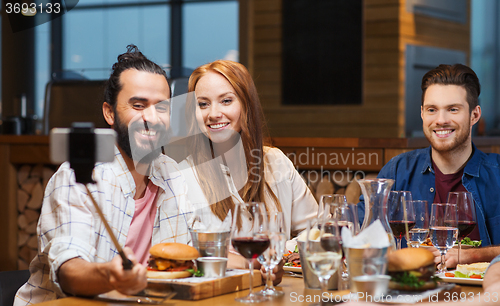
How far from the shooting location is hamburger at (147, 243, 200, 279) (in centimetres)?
140

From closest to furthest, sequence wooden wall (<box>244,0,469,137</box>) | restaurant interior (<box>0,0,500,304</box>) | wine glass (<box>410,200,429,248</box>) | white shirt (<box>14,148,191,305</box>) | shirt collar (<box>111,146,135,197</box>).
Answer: white shirt (<box>14,148,191,305</box>) → wine glass (<box>410,200,429,248</box>) → shirt collar (<box>111,146,135,197</box>) → restaurant interior (<box>0,0,500,304</box>) → wooden wall (<box>244,0,469,137</box>)

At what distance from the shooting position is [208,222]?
1410mm

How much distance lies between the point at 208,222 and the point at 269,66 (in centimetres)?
456

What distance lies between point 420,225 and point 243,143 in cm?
89

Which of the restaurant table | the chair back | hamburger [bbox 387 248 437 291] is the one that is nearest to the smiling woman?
the chair back

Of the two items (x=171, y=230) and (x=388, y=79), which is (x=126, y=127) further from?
(x=388, y=79)

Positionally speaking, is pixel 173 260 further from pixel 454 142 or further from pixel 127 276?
pixel 454 142

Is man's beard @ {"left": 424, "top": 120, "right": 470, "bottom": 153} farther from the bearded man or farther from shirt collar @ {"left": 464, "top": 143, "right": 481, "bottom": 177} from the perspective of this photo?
the bearded man

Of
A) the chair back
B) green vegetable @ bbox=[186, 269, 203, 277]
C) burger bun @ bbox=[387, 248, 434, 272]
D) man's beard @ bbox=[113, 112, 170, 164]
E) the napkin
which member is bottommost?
the chair back

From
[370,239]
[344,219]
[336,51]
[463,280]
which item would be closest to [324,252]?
[370,239]

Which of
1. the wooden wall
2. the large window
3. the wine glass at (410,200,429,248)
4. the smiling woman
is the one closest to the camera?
the wine glass at (410,200,429,248)

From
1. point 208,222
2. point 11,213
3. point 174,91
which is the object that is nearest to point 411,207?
point 208,222

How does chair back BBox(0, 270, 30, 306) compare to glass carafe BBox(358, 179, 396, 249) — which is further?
chair back BBox(0, 270, 30, 306)

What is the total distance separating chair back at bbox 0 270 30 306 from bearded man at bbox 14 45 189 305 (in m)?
0.04
